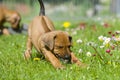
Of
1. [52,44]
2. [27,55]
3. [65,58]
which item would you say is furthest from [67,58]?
[27,55]

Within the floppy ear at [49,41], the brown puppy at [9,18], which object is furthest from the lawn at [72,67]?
the brown puppy at [9,18]

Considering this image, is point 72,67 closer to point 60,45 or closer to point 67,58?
point 67,58

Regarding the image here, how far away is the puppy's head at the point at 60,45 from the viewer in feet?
17.1

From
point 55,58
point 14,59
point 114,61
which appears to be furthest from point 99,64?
point 14,59

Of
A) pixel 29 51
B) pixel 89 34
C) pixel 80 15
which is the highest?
pixel 29 51

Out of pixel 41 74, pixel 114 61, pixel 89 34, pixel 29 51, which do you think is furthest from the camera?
pixel 89 34

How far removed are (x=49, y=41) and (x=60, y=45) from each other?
21 centimetres

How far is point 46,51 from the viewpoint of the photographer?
5.52 meters

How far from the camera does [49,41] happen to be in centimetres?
538

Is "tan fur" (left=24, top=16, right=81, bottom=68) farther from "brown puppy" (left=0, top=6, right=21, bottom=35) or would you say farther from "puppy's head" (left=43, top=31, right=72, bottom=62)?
"brown puppy" (left=0, top=6, right=21, bottom=35)

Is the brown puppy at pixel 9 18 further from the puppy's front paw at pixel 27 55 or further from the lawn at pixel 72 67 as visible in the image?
the puppy's front paw at pixel 27 55

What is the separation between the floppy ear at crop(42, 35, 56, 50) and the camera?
5.30 meters

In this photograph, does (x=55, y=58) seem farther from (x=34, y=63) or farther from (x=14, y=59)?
(x=14, y=59)

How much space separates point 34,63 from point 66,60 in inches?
18.6
